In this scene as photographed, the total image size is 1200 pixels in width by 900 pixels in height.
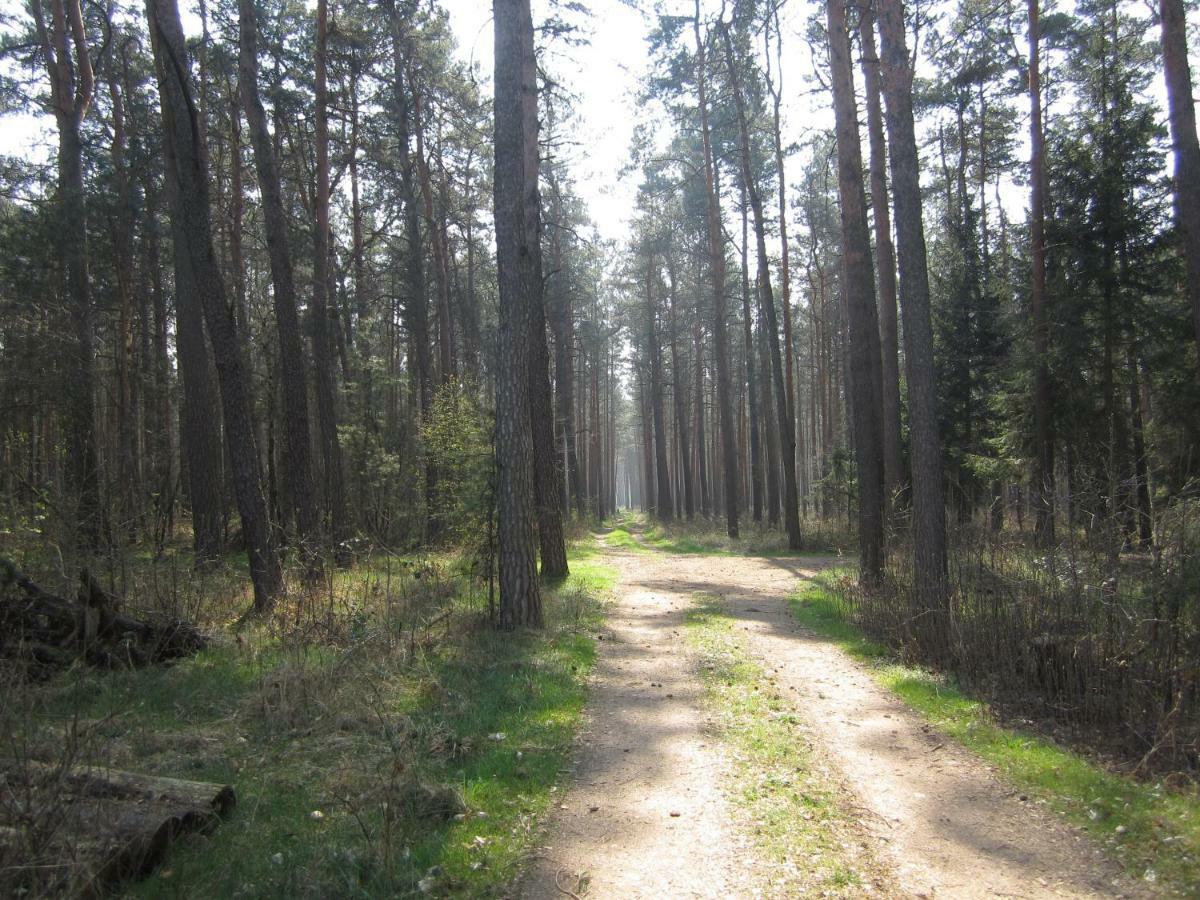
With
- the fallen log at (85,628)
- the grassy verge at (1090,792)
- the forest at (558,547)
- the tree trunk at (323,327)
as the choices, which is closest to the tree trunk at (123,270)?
the forest at (558,547)

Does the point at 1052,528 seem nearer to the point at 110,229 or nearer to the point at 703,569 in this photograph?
the point at 703,569

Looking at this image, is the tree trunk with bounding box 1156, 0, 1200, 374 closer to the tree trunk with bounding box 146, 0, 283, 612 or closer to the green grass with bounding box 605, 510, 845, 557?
the green grass with bounding box 605, 510, 845, 557

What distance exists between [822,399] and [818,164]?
40.5 ft

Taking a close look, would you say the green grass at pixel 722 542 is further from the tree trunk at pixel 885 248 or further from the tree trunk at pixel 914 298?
the tree trunk at pixel 914 298

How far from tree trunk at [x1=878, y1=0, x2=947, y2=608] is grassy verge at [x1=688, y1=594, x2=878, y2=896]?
10.4ft

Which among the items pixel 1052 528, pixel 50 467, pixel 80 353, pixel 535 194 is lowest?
pixel 1052 528

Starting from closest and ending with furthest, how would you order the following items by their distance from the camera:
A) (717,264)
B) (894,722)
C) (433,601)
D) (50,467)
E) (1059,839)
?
(1059,839) → (894,722) → (433,601) → (50,467) → (717,264)

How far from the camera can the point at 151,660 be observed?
7.05 m

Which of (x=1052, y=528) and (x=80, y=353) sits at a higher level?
Answer: (x=80, y=353)

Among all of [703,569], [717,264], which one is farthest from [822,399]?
[703,569]

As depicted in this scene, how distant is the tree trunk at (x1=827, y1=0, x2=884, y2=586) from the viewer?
12195 mm

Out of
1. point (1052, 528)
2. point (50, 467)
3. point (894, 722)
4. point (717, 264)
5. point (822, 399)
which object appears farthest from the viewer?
point (822, 399)

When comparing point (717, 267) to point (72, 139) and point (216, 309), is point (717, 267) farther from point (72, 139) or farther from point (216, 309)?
point (216, 309)

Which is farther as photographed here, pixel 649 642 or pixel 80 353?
pixel 80 353
